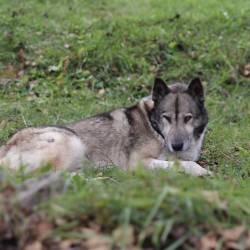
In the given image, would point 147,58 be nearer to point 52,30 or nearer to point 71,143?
point 52,30

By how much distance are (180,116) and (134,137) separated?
61 centimetres

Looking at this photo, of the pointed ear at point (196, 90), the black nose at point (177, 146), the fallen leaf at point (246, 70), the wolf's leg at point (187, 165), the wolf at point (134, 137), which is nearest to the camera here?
the wolf's leg at point (187, 165)

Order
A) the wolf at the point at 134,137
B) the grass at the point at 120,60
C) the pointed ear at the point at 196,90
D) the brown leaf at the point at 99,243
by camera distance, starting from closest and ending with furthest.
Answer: the brown leaf at the point at 99,243, the wolf at the point at 134,137, the pointed ear at the point at 196,90, the grass at the point at 120,60

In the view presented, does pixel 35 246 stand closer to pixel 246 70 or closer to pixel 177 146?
pixel 177 146

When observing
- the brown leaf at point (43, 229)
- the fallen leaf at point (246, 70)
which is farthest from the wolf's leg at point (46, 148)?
the fallen leaf at point (246, 70)

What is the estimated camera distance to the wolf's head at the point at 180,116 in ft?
23.0

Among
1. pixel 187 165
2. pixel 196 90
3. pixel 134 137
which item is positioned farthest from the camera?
pixel 134 137

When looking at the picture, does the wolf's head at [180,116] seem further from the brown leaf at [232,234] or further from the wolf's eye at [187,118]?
the brown leaf at [232,234]

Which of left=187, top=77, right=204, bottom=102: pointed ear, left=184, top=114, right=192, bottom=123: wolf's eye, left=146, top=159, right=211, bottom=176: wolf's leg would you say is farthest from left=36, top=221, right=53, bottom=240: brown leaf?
left=187, top=77, right=204, bottom=102: pointed ear

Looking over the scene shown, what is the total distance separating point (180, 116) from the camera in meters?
7.01

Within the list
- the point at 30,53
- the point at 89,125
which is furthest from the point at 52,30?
the point at 89,125

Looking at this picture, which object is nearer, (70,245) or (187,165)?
(70,245)

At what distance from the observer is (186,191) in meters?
3.53

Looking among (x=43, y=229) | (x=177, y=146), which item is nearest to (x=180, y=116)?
(x=177, y=146)
